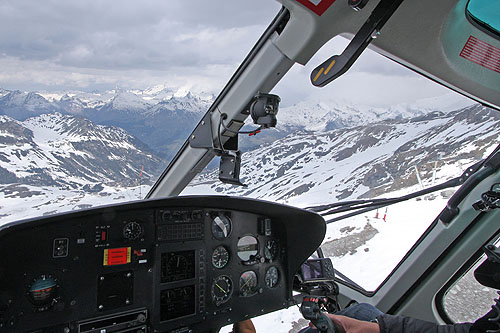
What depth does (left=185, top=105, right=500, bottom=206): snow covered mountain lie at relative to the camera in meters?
2.48

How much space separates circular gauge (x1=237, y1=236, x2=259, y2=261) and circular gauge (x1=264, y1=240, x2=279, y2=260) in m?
0.08

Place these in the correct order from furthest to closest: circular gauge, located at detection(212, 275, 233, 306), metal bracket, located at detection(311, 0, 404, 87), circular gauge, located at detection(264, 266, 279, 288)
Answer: circular gauge, located at detection(264, 266, 279, 288) < circular gauge, located at detection(212, 275, 233, 306) < metal bracket, located at detection(311, 0, 404, 87)

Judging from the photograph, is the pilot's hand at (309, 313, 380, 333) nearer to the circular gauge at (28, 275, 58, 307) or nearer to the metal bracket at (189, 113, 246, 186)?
the metal bracket at (189, 113, 246, 186)

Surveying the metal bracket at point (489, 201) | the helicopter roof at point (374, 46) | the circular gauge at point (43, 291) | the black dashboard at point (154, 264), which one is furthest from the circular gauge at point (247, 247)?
the metal bracket at point (489, 201)

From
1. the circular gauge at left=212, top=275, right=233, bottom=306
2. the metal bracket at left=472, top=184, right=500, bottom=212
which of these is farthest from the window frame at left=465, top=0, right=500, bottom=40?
the circular gauge at left=212, top=275, right=233, bottom=306

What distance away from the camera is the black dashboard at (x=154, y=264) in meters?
1.75

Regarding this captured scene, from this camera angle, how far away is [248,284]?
2529mm

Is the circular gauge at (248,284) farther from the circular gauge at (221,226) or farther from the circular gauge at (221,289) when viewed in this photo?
the circular gauge at (221,226)

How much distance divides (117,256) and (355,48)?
1595 mm

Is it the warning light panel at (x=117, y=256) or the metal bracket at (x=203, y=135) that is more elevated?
the metal bracket at (x=203, y=135)

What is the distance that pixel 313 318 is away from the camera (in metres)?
1.31

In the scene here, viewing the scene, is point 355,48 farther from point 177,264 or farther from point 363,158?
point 177,264

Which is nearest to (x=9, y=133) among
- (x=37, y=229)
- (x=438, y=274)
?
(x=37, y=229)

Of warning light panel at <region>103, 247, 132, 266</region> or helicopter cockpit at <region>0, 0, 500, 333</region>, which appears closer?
helicopter cockpit at <region>0, 0, 500, 333</region>
